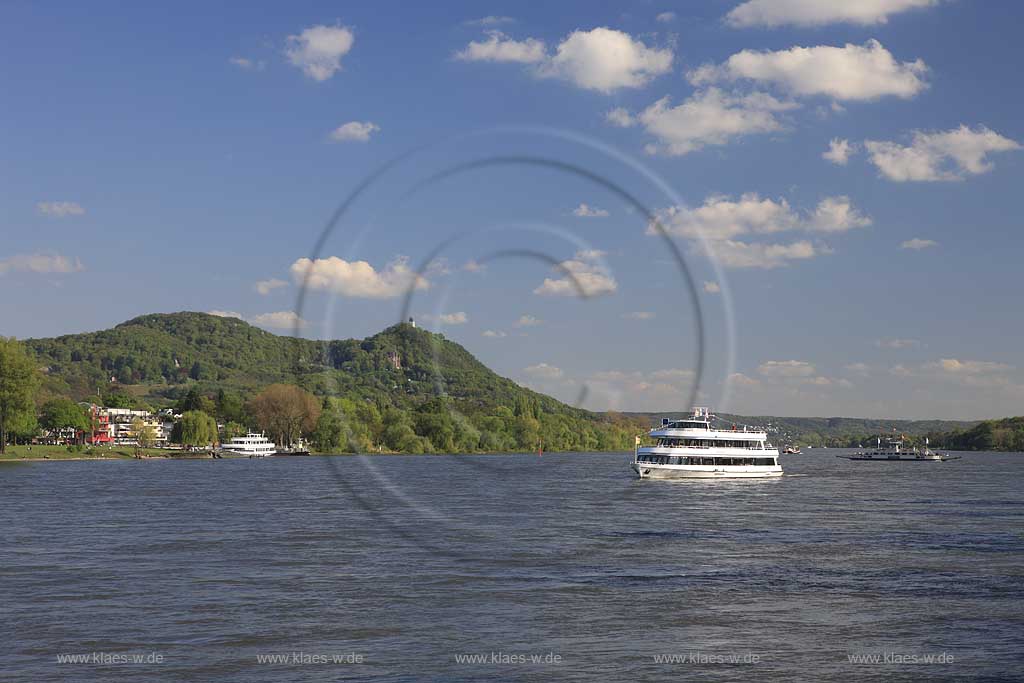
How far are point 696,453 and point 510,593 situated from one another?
10645cm

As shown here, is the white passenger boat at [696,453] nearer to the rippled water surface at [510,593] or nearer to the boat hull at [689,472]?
the boat hull at [689,472]

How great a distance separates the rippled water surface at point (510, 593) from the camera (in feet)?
115

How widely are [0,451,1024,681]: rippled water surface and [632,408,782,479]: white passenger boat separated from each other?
5320 centimetres

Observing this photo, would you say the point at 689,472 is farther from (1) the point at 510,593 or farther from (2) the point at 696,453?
(1) the point at 510,593

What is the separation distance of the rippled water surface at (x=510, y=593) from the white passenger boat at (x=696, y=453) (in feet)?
175

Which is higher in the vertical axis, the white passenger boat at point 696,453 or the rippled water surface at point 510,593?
the white passenger boat at point 696,453

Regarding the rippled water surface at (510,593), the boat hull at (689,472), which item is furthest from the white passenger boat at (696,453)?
the rippled water surface at (510,593)

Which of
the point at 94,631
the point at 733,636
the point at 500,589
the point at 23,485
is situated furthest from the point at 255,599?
the point at 23,485

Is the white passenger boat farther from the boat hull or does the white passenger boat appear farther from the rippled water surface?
the rippled water surface

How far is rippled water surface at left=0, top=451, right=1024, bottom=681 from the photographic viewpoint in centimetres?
3503

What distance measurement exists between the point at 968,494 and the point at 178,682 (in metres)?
122

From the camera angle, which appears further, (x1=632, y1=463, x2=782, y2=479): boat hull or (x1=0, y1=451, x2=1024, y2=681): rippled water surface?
(x1=632, y1=463, x2=782, y2=479): boat hull

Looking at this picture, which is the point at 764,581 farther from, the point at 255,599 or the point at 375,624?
the point at 255,599

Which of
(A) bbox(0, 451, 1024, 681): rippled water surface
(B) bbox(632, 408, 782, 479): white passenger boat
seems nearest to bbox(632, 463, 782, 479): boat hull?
(B) bbox(632, 408, 782, 479): white passenger boat
